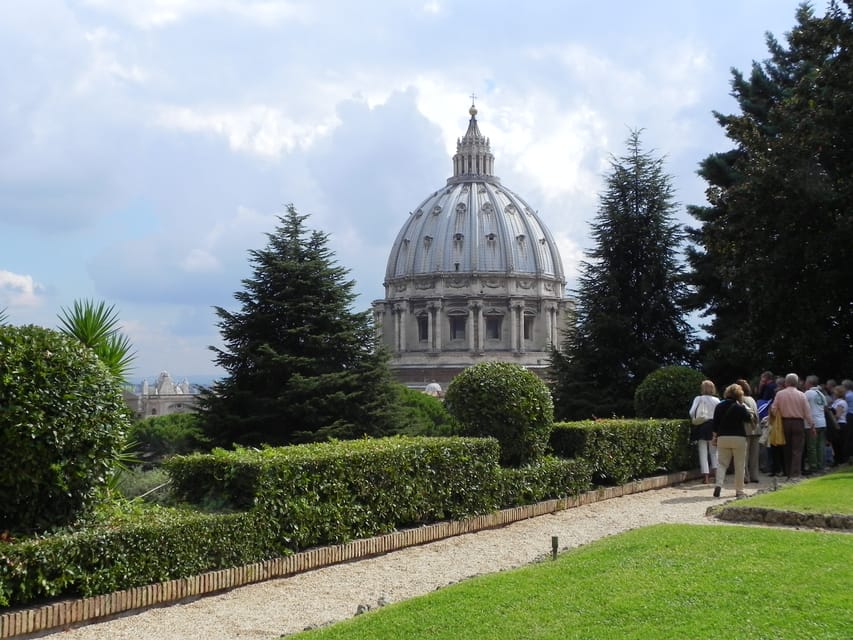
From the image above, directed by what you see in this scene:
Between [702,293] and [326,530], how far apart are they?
18661mm

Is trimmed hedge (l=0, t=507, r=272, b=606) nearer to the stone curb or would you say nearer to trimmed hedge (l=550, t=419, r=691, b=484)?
the stone curb

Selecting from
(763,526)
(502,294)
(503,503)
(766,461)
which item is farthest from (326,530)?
(502,294)

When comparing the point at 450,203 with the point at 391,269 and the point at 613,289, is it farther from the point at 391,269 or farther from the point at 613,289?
the point at 613,289

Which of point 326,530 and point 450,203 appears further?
point 450,203

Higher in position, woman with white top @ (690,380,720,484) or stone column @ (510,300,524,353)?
stone column @ (510,300,524,353)

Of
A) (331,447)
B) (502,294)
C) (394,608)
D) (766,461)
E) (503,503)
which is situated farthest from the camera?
(502,294)

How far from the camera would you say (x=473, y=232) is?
97812mm

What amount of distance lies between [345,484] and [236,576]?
1544mm

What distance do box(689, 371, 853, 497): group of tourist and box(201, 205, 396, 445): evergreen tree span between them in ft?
40.0

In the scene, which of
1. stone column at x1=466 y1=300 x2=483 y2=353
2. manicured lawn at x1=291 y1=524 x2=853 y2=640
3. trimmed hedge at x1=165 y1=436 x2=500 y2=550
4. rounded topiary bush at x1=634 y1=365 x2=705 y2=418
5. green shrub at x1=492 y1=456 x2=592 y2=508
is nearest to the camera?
manicured lawn at x1=291 y1=524 x2=853 y2=640

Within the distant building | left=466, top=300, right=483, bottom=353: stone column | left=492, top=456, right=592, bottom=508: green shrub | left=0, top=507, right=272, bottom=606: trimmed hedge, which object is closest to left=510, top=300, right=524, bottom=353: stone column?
left=466, top=300, right=483, bottom=353: stone column

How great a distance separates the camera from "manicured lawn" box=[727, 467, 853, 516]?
8.96 meters

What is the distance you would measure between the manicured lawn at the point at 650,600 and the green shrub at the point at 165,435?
20.3 m

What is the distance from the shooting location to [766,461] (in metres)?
14.7
